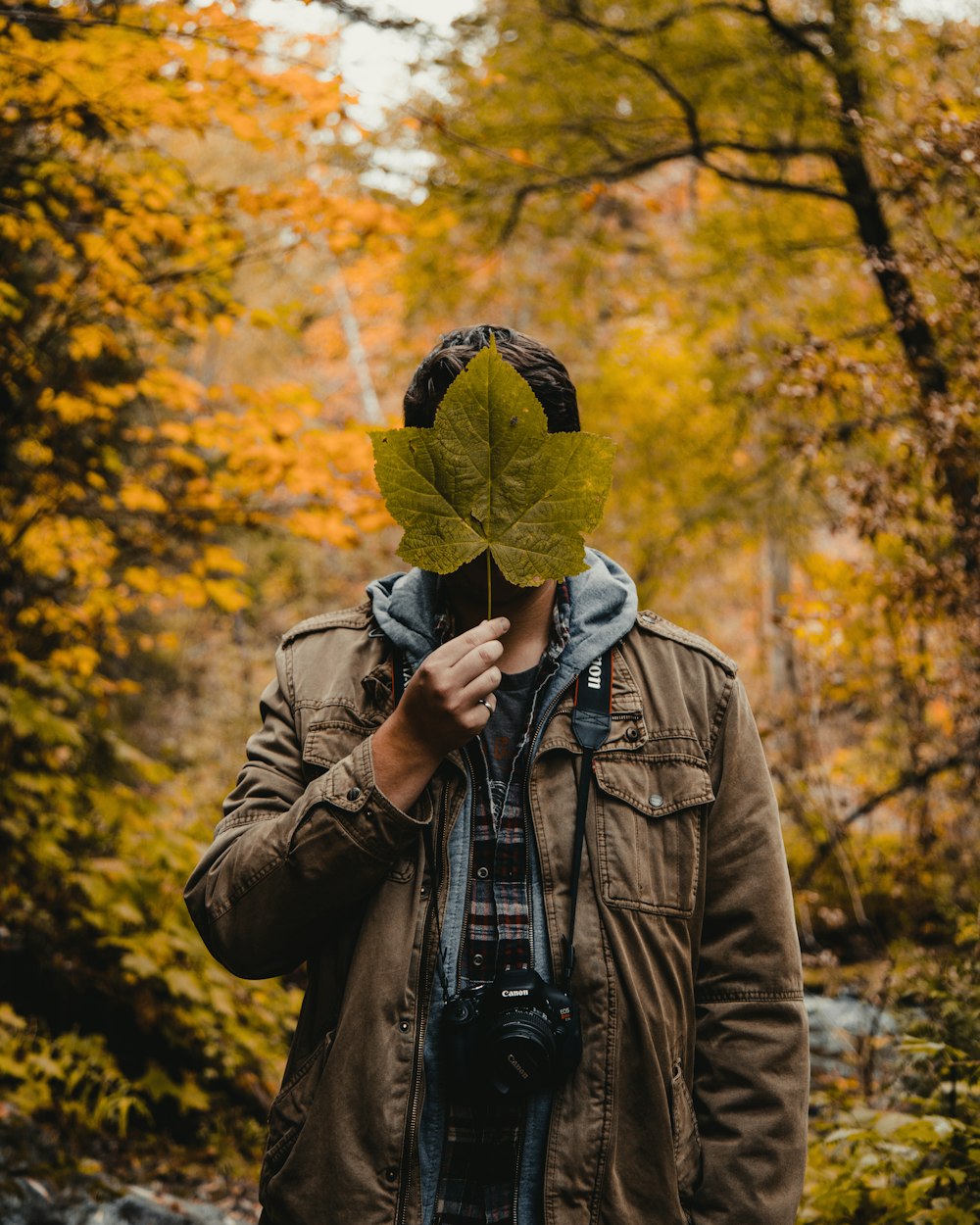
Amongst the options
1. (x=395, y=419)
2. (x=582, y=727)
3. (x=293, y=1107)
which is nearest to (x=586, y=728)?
(x=582, y=727)

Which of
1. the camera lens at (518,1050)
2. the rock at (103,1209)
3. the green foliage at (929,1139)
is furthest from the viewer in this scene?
the rock at (103,1209)

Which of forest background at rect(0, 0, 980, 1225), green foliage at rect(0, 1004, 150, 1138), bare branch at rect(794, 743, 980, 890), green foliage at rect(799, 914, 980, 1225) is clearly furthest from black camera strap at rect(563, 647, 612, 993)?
bare branch at rect(794, 743, 980, 890)

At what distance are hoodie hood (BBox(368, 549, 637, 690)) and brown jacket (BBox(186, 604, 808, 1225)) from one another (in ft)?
0.25

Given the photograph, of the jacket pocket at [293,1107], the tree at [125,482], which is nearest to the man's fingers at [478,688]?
the jacket pocket at [293,1107]

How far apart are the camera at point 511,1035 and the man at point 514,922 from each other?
11mm

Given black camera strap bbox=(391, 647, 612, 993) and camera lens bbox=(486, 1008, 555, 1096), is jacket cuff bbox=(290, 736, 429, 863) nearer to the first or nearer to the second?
black camera strap bbox=(391, 647, 612, 993)

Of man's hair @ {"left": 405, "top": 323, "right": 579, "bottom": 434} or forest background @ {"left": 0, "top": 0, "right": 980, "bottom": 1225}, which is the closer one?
man's hair @ {"left": 405, "top": 323, "right": 579, "bottom": 434}

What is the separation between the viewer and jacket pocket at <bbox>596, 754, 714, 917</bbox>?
4.97ft

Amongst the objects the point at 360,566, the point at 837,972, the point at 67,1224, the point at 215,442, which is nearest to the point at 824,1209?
the point at 67,1224

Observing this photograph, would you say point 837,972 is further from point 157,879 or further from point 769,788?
point 769,788

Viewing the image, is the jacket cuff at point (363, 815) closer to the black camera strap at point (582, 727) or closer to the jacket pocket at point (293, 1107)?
the black camera strap at point (582, 727)

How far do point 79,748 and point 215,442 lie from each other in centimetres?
190

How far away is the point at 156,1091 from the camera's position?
4211 mm

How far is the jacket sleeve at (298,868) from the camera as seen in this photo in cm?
143
